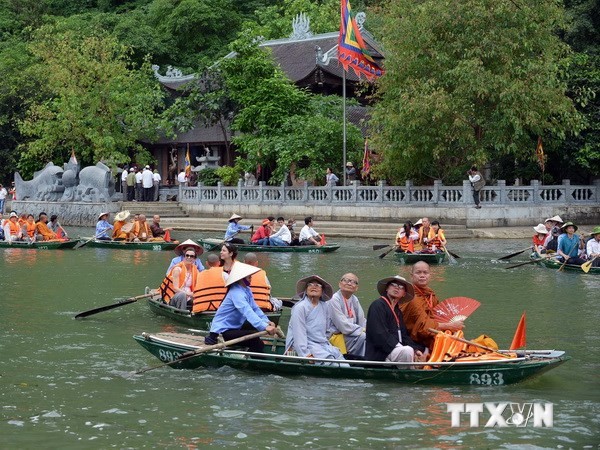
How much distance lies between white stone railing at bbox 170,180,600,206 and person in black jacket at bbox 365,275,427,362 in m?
21.7

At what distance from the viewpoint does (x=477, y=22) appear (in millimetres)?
32156

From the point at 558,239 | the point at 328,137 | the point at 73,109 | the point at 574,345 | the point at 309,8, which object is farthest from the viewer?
the point at 309,8

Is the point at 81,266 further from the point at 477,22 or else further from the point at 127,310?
the point at 477,22

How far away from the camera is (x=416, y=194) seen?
1366 inches


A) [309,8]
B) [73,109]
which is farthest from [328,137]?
[309,8]

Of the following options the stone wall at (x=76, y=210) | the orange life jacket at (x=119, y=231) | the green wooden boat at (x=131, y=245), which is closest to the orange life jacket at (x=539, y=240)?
the green wooden boat at (x=131, y=245)

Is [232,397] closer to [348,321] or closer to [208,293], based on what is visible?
[348,321]

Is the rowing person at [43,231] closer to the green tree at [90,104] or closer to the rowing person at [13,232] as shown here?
the rowing person at [13,232]

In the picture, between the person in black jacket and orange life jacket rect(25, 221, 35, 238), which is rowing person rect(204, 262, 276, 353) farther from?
orange life jacket rect(25, 221, 35, 238)

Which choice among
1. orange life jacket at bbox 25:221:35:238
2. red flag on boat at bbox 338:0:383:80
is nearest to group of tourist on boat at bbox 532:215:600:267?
red flag on boat at bbox 338:0:383:80

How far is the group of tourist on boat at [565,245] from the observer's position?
74.1ft

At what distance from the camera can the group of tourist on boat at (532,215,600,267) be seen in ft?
74.1

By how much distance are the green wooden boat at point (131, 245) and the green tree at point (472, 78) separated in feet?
28.0

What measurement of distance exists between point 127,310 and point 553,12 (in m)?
19.5
